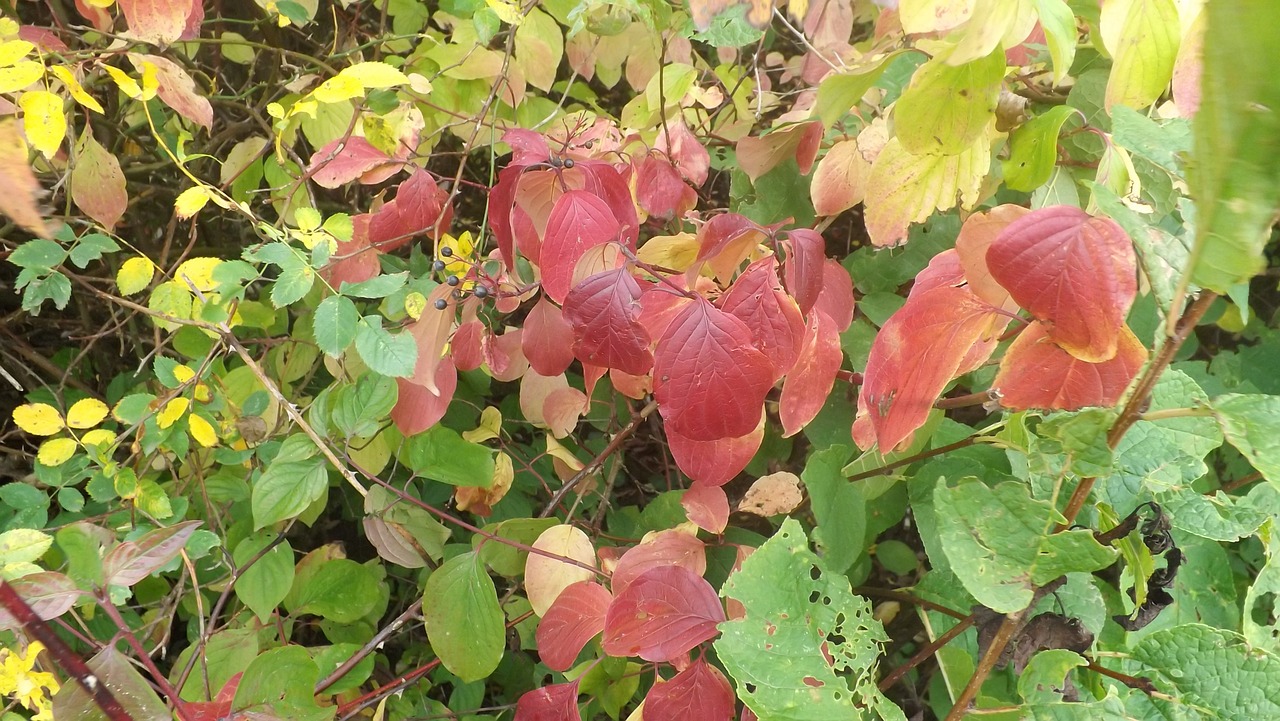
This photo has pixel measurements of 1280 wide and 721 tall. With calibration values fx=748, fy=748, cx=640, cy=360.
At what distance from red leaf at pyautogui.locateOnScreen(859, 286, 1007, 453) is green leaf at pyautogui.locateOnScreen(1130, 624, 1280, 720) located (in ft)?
0.71

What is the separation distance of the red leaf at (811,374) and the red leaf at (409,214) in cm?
44

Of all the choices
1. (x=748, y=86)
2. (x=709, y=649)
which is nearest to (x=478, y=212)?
(x=748, y=86)

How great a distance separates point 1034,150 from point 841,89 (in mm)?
271

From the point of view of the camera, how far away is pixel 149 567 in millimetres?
559

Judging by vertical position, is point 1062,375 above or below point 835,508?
above

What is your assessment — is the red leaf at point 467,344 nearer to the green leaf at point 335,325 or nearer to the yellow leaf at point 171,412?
the green leaf at point 335,325

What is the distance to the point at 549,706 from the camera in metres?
0.73

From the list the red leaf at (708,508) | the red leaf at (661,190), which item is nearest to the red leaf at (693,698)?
the red leaf at (708,508)

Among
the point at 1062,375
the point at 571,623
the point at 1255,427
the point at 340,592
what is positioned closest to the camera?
the point at 1255,427

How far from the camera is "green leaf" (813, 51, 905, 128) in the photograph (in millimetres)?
492

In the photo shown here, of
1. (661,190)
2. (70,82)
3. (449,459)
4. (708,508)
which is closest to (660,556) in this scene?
(708,508)

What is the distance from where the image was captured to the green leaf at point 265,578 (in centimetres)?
87

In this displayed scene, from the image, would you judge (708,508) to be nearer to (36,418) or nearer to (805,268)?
(805,268)

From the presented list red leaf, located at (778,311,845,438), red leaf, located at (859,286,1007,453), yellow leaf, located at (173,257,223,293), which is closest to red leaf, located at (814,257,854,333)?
red leaf, located at (778,311,845,438)
